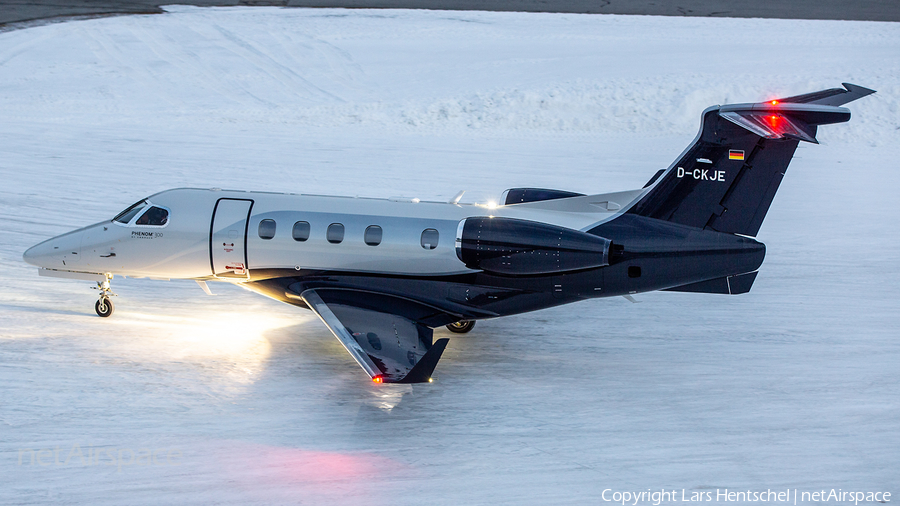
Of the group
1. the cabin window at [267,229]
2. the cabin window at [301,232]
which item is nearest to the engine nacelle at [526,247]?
the cabin window at [301,232]

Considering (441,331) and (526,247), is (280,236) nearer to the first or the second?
(441,331)

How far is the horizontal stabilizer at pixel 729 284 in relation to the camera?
14.8m

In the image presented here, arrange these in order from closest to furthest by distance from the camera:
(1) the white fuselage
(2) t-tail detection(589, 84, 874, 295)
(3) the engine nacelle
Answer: (3) the engine nacelle < (2) t-tail detection(589, 84, 874, 295) < (1) the white fuselage

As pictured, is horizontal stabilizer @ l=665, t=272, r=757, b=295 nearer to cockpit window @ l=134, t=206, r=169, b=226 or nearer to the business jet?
the business jet

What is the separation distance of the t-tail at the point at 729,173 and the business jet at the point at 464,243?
0.02 metres

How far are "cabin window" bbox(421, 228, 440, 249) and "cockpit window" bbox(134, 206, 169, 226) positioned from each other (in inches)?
186

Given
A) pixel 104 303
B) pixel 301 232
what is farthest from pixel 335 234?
pixel 104 303

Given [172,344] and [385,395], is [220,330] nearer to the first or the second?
[172,344]

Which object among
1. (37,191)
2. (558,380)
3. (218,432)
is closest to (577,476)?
(558,380)

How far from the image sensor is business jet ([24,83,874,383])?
558 inches

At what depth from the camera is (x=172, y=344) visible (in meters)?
15.4

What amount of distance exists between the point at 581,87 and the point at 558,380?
21.7m

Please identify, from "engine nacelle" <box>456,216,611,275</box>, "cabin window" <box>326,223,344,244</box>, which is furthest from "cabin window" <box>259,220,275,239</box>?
"engine nacelle" <box>456,216,611,275</box>

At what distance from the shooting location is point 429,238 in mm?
14867
